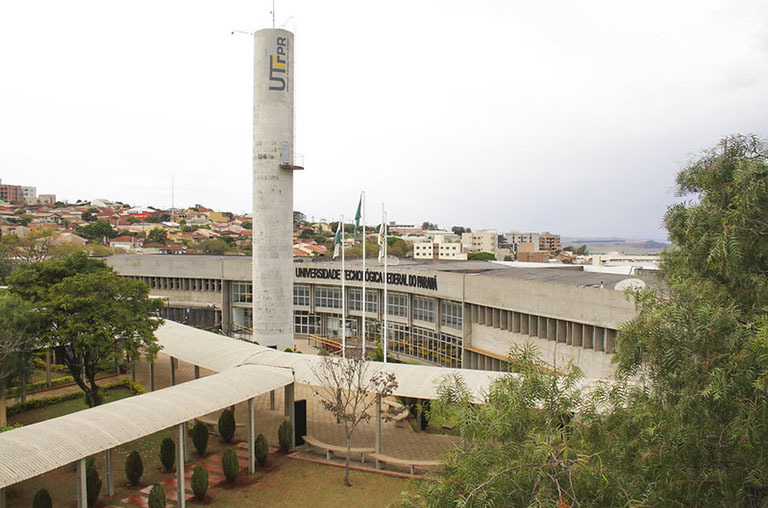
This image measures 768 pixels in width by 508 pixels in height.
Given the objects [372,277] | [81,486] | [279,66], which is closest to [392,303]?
[372,277]

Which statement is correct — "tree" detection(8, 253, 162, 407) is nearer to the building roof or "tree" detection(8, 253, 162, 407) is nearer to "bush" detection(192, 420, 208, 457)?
"bush" detection(192, 420, 208, 457)

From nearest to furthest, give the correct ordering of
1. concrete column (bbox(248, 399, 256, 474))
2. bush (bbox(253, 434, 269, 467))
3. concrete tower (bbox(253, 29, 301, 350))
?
concrete column (bbox(248, 399, 256, 474)), bush (bbox(253, 434, 269, 467)), concrete tower (bbox(253, 29, 301, 350))

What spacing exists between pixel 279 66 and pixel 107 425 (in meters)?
26.4

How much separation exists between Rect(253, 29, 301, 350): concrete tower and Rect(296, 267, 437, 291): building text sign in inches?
321

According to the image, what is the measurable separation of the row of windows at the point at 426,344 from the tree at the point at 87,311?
19398mm

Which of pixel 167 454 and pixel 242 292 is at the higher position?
pixel 242 292

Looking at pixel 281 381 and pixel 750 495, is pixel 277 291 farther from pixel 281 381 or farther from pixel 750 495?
pixel 750 495

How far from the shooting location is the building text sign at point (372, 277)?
39.7 m

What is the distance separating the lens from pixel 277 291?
38062mm

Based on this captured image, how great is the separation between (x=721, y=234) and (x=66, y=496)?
19.9 m

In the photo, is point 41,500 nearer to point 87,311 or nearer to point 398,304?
point 87,311

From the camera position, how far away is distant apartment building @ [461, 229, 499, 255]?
190 meters

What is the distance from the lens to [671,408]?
30.3 ft

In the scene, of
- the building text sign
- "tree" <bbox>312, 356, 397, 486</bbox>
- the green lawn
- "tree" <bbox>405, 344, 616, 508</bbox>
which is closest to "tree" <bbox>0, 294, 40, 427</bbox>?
the green lawn
